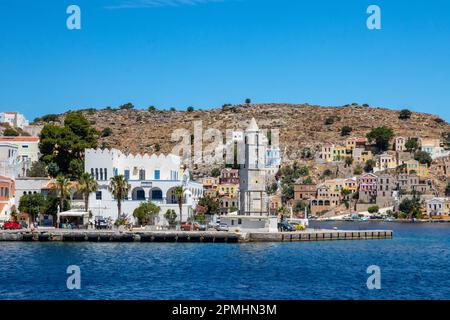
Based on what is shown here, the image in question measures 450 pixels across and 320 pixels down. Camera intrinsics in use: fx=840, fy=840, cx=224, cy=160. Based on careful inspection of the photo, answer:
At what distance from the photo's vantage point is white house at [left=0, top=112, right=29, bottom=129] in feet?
522

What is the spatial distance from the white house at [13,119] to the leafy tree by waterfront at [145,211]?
274 ft

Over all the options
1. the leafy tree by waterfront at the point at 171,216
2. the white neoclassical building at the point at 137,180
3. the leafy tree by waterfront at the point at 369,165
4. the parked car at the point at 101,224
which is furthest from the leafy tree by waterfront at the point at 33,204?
the leafy tree by waterfront at the point at 369,165

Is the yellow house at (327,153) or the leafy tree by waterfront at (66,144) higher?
the yellow house at (327,153)

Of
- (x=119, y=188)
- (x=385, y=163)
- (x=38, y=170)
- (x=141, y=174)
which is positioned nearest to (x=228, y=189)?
(x=385, y=163)

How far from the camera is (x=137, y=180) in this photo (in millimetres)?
85062

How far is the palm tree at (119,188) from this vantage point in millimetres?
80000

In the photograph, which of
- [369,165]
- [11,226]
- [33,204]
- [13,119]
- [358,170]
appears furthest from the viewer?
[369,165]

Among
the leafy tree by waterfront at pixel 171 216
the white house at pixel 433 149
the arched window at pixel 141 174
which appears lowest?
the leafy tree by waterfront at pixel 171 216

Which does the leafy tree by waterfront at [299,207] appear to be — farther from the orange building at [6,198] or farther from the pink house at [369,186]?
the orange building at [6,198]

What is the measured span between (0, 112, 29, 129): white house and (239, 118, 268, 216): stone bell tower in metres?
87.5

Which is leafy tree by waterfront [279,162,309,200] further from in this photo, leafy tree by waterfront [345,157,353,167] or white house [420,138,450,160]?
white house [420,138,450,160]

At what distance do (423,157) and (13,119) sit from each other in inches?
3399

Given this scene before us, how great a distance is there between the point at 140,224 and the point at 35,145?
29.4 metres

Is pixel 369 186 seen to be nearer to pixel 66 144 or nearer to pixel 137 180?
pixel 66 144
